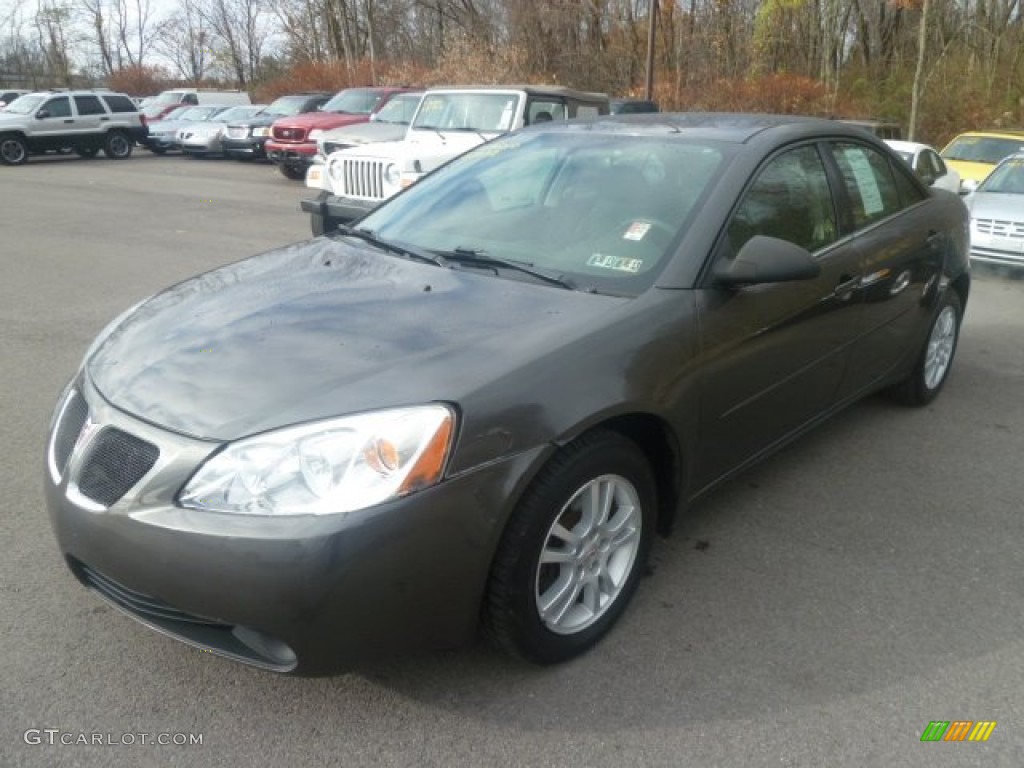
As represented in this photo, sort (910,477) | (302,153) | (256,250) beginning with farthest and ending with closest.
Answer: (302,153) < (256,250) < (910,477)

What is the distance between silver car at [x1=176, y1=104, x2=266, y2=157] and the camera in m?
22.5

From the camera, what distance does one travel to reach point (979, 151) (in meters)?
13.7

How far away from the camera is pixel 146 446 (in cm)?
222

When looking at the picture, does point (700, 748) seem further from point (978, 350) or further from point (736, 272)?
point (978, 350)

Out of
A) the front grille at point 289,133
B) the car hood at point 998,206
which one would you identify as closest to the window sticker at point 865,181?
the car hood at point 998,206

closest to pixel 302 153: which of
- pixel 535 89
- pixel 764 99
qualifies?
pixel 535 89

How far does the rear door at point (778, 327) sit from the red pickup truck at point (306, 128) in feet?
46.5

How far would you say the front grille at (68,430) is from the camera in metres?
2.45

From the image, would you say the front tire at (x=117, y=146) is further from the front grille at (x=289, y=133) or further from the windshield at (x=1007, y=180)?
the windshield at (x=1007, y=180)

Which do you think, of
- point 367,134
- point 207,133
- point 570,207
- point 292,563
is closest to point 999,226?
point 570,207

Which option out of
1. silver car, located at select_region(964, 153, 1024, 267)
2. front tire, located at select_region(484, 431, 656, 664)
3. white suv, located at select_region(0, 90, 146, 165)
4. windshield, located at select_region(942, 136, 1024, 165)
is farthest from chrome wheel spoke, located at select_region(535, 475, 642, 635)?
white suv, located at select_region(0, 90, 146, 165)

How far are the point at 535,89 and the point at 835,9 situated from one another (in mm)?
21361

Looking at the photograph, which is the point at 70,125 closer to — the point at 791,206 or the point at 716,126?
the point at 716,126

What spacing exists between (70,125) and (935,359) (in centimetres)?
2250
